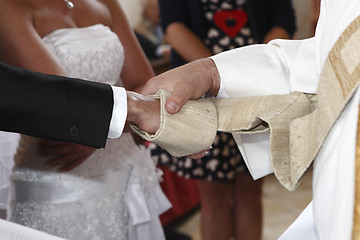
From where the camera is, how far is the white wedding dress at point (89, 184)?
147 centimetres

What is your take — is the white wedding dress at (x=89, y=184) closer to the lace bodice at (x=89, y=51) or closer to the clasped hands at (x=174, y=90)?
the lace bodice at (x=89, y=51)

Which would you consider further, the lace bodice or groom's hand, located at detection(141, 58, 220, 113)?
the lace bodice

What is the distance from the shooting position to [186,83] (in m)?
1.09

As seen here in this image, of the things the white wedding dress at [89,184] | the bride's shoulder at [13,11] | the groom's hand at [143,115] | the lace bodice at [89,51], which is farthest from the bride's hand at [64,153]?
the groom's hand at [143,115]

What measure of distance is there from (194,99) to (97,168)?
566 mm

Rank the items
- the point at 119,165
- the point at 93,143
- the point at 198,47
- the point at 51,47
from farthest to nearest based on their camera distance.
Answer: the point at 198,47
the point at 119,165
the point at 51,47
the point at 93,143

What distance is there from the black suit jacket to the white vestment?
1.13 feet

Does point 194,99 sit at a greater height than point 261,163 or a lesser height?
greater

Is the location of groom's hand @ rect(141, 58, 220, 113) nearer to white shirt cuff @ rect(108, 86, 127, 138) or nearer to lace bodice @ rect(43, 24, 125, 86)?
white shirt cuff @ rect(108, 86, 127, 138)

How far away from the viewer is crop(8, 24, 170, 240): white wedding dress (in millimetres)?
1474

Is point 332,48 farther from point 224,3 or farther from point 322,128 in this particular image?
point 224,3

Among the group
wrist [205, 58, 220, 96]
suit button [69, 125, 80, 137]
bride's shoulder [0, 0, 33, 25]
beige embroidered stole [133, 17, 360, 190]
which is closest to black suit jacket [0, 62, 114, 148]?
suit button [69, 125, 80, 137]

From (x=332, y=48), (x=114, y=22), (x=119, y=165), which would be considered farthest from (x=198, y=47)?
(x=332, y=48)

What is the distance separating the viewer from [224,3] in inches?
84.5
